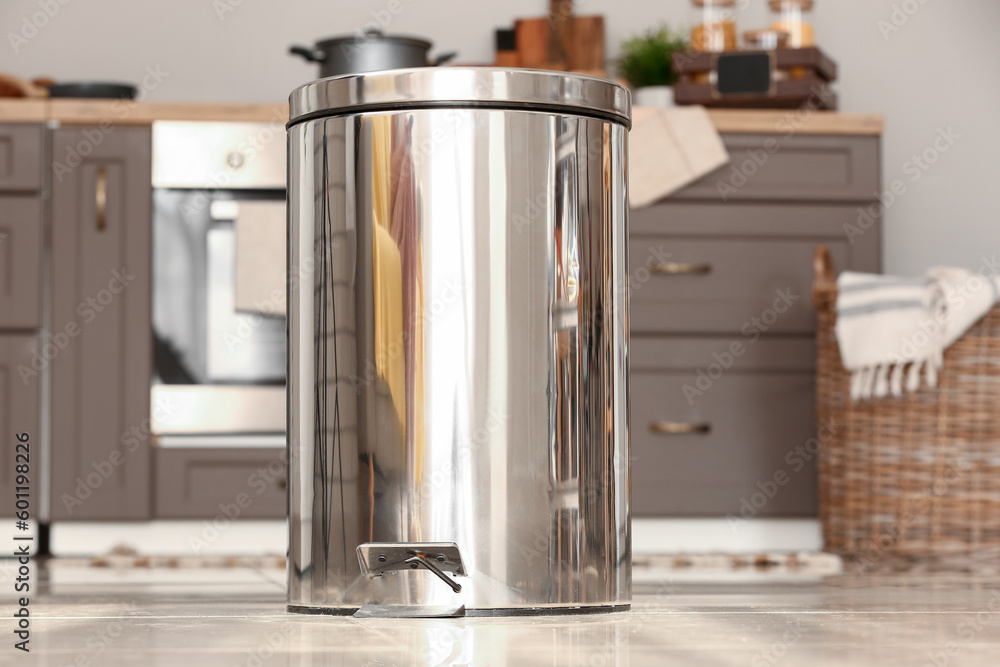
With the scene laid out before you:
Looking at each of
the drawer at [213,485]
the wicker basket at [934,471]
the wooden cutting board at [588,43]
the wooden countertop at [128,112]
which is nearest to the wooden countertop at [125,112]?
the wooden countertop at [128,112]

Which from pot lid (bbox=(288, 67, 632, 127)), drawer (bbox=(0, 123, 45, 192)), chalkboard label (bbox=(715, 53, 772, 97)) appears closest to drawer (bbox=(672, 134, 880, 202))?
chalkboard label (bbox=(715, 53, 772, 97))

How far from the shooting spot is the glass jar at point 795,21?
2.31 meters

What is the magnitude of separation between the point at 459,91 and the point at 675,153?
166 centimetres

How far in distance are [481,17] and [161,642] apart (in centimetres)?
237

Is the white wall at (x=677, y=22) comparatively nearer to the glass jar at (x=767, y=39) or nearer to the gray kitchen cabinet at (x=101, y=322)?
the glass jar at (x=767, y=39)

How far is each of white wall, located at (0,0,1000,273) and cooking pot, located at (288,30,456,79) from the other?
51cm

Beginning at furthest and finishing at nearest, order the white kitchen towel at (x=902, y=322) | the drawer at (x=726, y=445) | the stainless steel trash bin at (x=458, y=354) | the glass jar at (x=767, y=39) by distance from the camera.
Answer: the glass jar at (x=767, y=39), the drawer at (x=726, y=445), the white kitchen towel at (x=902, y=322), the stainless steel trash bin at (x=458, y=354)

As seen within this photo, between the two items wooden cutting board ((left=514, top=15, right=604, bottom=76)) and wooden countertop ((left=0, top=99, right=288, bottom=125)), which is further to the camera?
wooden cutting board ((left=514, top=15, right=604, bottom=76))

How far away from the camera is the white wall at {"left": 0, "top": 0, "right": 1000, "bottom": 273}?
2551mm

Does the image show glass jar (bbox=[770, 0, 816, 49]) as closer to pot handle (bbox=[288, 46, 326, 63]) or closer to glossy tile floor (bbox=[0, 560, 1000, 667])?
pot handle (bbox=[288, 46, 326, 63])

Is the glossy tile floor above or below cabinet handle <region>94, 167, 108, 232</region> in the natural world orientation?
below

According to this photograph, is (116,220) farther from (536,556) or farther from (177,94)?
(536,556)

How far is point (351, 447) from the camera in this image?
0.53 metres

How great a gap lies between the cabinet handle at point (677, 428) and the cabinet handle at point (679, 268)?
29 cm
